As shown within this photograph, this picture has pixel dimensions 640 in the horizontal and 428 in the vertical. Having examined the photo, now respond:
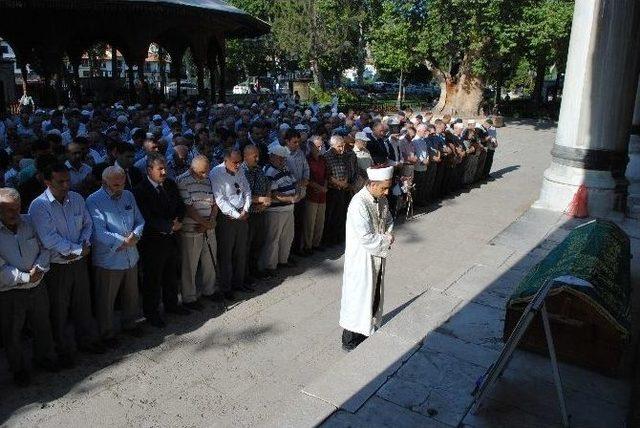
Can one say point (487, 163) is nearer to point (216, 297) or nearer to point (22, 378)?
point (216, 297)

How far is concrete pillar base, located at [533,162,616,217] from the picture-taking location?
29.7 ft

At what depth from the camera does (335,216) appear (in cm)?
882

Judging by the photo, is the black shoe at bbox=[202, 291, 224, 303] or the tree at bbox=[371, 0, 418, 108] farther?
the tree at bbox=[371, 0, 418, 108]

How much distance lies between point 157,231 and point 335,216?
12.3 feet

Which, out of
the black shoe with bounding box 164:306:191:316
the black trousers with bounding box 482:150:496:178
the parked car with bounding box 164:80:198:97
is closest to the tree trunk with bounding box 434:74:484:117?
the parked car with bounding box 164:80:198:97

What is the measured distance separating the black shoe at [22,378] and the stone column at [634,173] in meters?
9.19

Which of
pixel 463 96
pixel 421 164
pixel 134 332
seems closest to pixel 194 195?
pixel 134 332

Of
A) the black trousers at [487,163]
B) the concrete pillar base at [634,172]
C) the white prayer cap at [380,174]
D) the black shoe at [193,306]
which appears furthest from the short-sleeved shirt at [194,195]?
the black trousers at [487,163]

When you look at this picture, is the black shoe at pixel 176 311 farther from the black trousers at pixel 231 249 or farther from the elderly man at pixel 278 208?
the elderly man at pixel 278 208

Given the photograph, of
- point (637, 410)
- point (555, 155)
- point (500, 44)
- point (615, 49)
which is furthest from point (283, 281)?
point (500, 44)

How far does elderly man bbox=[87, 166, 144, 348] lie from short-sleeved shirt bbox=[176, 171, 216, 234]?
68cm

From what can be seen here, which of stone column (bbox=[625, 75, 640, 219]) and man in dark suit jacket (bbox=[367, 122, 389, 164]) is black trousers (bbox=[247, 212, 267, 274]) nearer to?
man in dark suit jacket (bbox=[367, 122, 389, 164])

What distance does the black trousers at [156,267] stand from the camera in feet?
18.7

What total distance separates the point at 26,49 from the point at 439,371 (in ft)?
70.2
